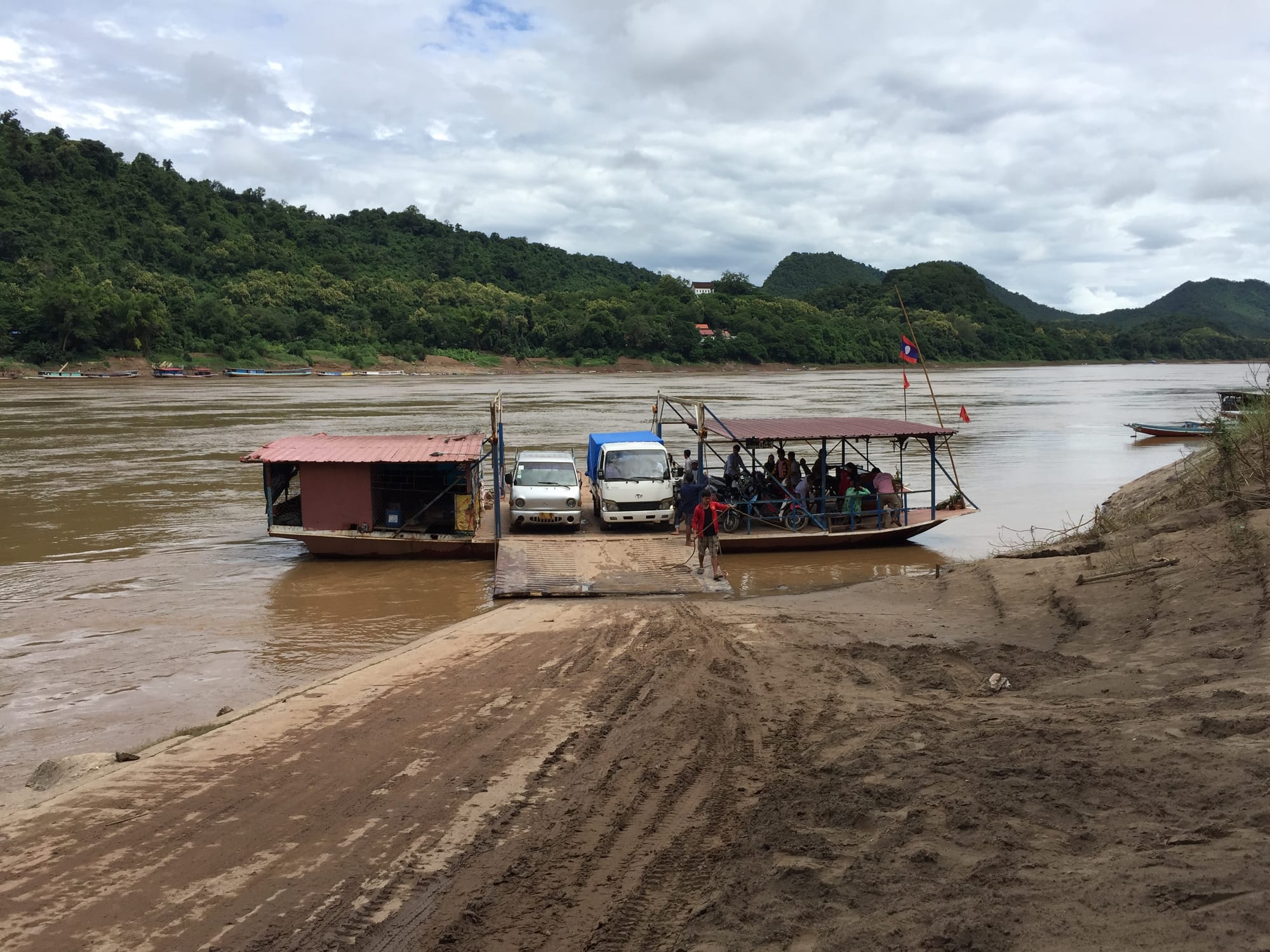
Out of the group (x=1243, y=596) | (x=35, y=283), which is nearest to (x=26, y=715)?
(x=1243, y=596)

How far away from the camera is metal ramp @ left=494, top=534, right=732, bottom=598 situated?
14.0 m

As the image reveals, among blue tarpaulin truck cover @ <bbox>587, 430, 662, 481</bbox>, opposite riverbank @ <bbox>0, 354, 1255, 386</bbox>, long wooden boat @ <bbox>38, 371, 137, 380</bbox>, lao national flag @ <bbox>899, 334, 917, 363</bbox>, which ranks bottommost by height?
blue tarpaulin truck cover @ <bbox>587, 430, 662, 481</bbox>

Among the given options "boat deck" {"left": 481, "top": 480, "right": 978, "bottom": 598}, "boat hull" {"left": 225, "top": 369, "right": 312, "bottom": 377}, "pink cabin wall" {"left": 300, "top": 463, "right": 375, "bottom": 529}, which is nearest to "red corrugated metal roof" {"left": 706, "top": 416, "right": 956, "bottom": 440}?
"boat deck" {"left": 481, "top": 480, "right": 978, "bottom": 598}

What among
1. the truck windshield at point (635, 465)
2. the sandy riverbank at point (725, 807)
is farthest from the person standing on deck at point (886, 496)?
the sandy riverbank at point (725, 807)

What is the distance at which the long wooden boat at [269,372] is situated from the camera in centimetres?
8794

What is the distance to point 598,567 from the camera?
49.5 ft

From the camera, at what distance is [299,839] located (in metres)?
5.69

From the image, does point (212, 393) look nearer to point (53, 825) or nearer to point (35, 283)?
point (35, 283)

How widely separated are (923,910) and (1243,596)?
5.91 meters

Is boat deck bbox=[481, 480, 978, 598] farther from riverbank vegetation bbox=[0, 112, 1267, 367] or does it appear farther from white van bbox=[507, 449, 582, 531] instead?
riverbank vegetation bbox=[0, 112, 1267, 367]

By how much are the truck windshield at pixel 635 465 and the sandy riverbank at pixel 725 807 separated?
29.8ft

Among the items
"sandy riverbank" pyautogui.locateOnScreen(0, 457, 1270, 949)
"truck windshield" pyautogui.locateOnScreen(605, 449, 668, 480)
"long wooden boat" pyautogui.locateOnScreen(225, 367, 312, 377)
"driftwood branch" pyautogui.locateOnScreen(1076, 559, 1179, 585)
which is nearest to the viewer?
"sandy riverbank" pyautogui.locateOnScreen(0, 457, 1270, 949)

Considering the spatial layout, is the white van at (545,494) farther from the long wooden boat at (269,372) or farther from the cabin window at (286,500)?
the long wooden boat at (269,372)

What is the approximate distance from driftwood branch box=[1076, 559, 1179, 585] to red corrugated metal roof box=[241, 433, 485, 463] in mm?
10067
